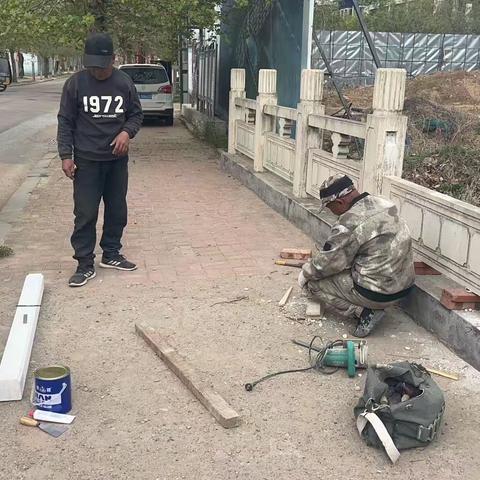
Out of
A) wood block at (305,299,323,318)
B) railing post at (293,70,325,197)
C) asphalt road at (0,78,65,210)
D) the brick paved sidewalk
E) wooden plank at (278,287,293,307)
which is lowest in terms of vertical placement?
asphalt road at (0,78,65,210)

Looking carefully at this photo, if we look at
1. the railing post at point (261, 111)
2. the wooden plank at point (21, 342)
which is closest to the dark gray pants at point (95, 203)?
the wooden plank at point (21, 342)

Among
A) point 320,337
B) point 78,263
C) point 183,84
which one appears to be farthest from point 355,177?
point 183,84

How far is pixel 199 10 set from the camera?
10.7m

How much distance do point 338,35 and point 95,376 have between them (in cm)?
2924

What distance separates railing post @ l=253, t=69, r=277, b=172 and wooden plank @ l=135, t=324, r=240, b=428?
4.80 m

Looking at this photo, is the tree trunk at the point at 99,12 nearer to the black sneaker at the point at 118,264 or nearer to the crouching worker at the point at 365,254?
the black sneaker at the point at 118,264

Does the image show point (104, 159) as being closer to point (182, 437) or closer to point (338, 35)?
point (182, 437)

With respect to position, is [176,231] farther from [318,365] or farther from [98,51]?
[318,365]

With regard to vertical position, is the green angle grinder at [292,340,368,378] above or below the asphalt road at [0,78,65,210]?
above

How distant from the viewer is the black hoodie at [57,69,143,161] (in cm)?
493

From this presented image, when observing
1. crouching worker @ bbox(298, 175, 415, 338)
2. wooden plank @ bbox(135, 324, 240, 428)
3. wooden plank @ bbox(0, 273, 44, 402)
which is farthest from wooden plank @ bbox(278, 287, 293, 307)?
wooden plank @ bbox(0, 273, 44, 402)

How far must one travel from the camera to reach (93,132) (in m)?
5.02

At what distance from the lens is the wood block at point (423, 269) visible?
4.53m

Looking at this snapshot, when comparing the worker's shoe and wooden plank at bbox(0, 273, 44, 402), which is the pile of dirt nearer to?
the worker's shoe
